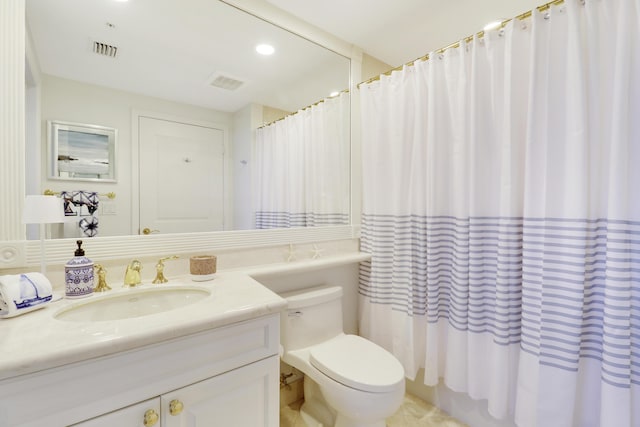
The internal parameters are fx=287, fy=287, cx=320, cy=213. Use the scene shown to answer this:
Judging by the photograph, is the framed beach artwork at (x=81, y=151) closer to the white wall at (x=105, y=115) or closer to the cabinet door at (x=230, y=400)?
the white wall at (x=105, y=115)

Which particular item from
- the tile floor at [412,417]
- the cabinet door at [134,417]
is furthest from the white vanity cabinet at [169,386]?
the tile floor at [412,417]

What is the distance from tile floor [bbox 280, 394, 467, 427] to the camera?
1.63 m

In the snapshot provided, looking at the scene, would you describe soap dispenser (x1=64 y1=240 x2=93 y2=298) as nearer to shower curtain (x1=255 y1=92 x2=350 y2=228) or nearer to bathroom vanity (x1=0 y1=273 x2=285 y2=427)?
bathroom vanity (x1=0 y1=273 x2=285 y2=427)

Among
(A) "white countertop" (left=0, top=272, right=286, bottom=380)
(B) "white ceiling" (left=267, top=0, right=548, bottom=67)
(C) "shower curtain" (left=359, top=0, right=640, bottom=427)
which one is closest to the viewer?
(A) "white countertop" (left=0, top=272, right=286, bottom=380)

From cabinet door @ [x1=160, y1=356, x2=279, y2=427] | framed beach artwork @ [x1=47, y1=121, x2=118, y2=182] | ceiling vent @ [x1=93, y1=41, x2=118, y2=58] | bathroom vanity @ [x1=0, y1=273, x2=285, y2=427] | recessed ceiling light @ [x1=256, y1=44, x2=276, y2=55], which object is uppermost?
recessed ceiling light @ [x1=256, y1=44, x2=276, y2=55]

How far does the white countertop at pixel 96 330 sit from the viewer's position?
25.3 inches

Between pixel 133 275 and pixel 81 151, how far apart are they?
1.77 ft

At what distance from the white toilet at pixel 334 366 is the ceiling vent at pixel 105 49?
1392 millimetres

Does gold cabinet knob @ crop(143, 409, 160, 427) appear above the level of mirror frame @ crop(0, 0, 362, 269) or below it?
below

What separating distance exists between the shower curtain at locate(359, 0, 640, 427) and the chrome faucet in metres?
1.37

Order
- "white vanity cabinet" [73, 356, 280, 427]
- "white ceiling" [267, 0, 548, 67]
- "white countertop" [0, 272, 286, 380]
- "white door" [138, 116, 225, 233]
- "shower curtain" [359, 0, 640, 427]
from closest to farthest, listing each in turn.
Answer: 1. "white countertop" [0, 272, 286, 380]
2. "white vanity cabinet" [73, 356, 280, 427]
3. "shower curtain" [359, 0, 640, 427]
4. "white door" [138, 116, 225, 233]
5. "white ceiling" [267, 0, 548, 67]

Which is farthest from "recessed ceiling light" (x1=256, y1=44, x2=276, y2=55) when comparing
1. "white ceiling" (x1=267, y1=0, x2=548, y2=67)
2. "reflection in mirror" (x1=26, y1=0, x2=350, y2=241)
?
"white ceiling" (x1=267, y1=0, x2=548, y2=67)

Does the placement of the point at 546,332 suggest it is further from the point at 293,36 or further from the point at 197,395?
the point at 293,36

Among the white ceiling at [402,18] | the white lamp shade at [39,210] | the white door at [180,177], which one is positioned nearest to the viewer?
the white lamp shade at [39,210]
